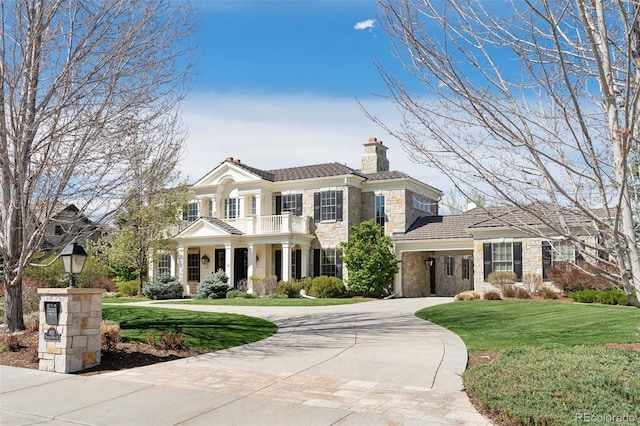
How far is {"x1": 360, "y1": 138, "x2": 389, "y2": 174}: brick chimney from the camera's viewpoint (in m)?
32.3

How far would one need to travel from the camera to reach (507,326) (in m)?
13.9

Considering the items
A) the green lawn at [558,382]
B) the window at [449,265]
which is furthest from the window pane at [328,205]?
the green lawn at [558,382]

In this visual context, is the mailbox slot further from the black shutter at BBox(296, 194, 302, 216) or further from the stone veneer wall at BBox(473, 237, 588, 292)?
the black shutter at BBox(296, 194, 302, 216)

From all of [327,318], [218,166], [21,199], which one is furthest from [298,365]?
[218,166]

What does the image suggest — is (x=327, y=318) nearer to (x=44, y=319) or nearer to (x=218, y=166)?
(x=44, y=319)

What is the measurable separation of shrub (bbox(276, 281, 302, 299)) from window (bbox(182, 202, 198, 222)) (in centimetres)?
906

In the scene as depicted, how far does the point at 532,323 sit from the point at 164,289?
20.2 metres

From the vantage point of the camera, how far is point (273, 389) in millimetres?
7711

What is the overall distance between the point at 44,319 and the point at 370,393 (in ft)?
18.1

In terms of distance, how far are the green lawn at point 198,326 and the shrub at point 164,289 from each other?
39.5 feet

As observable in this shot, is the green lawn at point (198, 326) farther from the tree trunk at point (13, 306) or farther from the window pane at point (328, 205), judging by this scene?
the window pane at point (328, 205)

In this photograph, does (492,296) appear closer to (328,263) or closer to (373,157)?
(328,263)

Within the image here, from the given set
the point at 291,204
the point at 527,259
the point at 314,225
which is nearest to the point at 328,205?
the point at 314,225

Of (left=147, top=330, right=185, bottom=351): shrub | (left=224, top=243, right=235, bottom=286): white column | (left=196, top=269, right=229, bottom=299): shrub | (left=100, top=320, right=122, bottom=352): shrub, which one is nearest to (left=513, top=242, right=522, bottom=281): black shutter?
(left=196, top=269, right=229, bottom=299): shrub
